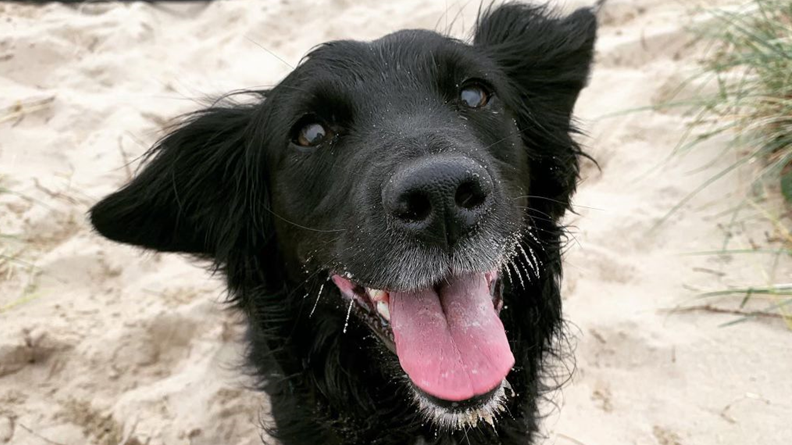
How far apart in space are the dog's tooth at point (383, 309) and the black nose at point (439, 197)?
1.27 feet

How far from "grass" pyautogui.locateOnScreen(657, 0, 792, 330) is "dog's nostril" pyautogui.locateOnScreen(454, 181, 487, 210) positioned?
5.82ft

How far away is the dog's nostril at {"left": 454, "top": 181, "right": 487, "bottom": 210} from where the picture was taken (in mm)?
1733

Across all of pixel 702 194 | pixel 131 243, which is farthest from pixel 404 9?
pixel 131 243

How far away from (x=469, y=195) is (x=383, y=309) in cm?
56

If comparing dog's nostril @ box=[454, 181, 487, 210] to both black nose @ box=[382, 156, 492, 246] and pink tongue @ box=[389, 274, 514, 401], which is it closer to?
black nose @ box=[382, 156, 492, 246]

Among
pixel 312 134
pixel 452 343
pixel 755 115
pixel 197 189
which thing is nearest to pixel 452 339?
pixel 452 343

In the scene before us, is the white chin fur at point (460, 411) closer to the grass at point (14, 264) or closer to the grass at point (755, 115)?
the grass at point (755, 115)

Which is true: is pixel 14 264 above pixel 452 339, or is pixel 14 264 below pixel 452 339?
below

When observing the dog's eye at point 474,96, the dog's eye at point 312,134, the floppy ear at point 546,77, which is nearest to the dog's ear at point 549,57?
the floppy ear at point 546,77

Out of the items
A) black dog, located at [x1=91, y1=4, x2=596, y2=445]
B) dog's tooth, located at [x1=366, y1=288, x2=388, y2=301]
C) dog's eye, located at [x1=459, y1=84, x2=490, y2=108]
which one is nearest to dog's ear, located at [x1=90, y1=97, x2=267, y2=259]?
black dog, located at [x1=91, y1=4, x2=596, y2=445]

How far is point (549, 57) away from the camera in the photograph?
A: 2.75 m

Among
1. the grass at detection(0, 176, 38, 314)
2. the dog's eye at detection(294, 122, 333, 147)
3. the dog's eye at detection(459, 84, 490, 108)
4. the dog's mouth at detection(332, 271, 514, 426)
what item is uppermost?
the dog's eye at detection(459, 84, 490, 108)

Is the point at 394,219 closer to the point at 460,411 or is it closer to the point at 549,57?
the point at 460,411

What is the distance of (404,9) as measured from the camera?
566 cm
